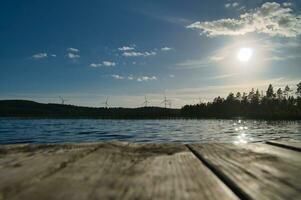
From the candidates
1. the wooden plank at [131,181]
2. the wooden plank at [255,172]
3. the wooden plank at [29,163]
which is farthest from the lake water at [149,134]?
the wooden plank at [131,181]

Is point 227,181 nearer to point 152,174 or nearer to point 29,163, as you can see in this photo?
point 152,174

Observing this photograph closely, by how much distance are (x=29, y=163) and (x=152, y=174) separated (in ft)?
2.86

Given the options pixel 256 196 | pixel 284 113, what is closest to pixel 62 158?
pixel 256 196

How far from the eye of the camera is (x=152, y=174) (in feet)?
6.38

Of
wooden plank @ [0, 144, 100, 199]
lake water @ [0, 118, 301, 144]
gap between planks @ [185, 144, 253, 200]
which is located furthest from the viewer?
lake water @ [0, 118, 301, 144]

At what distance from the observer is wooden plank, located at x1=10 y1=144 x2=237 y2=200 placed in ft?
4.91

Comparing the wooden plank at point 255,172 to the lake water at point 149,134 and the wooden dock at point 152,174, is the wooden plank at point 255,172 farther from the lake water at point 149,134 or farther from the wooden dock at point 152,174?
the lake water at point 149,134

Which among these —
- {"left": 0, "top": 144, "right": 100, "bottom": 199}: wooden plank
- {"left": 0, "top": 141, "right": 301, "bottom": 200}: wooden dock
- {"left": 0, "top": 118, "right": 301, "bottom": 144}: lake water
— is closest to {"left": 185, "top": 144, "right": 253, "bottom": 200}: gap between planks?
{"left": 0, "top": 141, "right": 301, "bottom": 200}: wooden dock

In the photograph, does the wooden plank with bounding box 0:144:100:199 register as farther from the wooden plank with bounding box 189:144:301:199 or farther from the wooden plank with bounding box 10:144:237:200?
the wooden plank with bounding box 189:144:301:199

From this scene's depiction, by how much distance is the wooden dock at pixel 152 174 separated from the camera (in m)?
1.52

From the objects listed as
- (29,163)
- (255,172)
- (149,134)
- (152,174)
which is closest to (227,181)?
(255,172)

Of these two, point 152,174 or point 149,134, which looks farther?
point 149,134

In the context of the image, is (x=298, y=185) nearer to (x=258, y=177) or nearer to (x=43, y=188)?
(x=258, y=177)

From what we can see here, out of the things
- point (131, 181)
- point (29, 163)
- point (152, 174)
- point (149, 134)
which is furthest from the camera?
point (149, 134)
